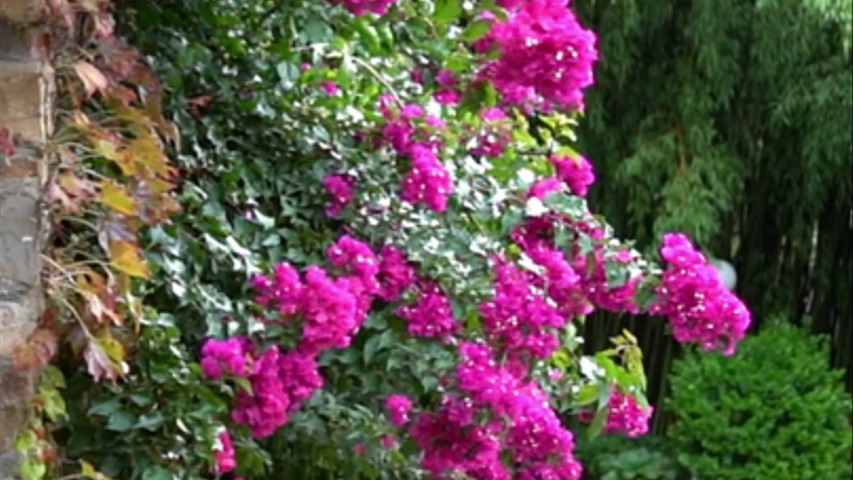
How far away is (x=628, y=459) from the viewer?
4.25 m

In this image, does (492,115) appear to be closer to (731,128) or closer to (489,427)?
(489,427)

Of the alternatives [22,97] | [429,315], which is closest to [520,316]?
[429,315]

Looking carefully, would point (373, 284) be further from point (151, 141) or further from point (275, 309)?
point (151, 141)

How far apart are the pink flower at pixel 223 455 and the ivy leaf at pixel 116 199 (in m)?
0.37

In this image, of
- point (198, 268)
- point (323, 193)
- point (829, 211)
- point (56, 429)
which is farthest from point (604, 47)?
point (56, 429)

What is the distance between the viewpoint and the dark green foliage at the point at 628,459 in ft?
13.8

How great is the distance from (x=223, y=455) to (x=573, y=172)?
0.83 meters

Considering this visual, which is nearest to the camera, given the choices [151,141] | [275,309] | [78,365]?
[151,141]

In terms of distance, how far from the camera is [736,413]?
3.95 m

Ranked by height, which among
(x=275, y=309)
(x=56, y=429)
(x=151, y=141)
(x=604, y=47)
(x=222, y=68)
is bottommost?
(x=56, y=429)

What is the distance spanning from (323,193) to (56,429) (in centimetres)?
57

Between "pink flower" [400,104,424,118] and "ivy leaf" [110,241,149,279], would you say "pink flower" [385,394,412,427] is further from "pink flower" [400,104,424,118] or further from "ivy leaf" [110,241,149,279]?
"ivy leaf" [110,241,149,279]

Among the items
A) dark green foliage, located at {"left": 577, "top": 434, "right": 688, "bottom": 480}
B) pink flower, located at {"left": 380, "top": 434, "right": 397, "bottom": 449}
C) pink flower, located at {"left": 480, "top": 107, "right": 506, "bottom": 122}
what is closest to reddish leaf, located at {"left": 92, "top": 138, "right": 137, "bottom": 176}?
pink flower, located at {"left": 380, "top": 434, "right": 397, "bottom": 449}

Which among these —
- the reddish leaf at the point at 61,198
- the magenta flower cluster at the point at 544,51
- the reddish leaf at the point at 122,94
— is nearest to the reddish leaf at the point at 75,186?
the reddish leaf at the point at 61,198
